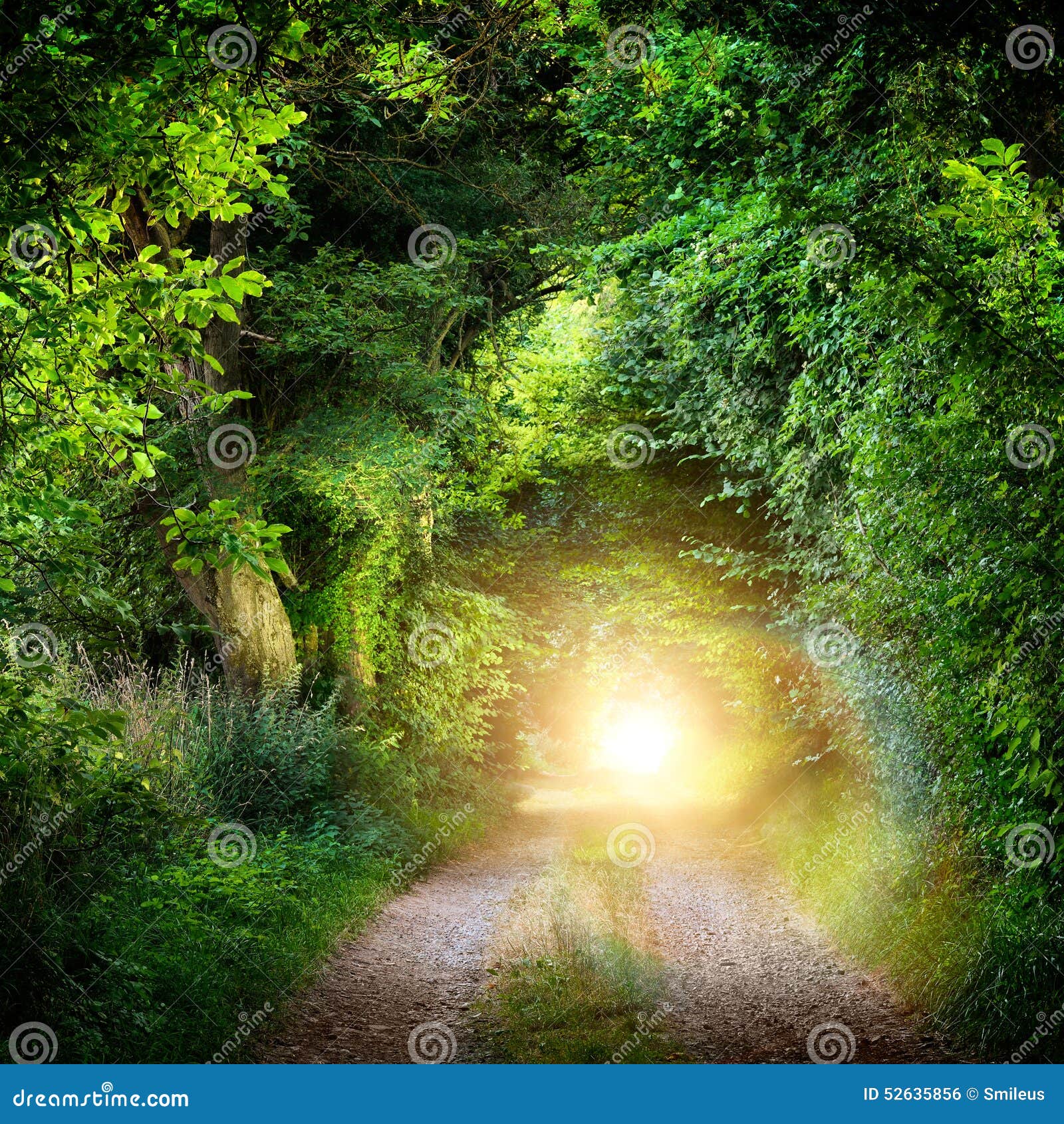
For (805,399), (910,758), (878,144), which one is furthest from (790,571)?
(878,144)

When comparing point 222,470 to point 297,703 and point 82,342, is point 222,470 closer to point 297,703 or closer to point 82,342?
point 297,703

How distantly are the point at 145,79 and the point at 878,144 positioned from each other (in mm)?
5245

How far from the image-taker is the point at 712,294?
10289mm

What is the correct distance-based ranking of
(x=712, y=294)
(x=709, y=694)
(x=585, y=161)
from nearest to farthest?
(x=712, y=294) < (x=585, y=161) < (x=709, y=694)

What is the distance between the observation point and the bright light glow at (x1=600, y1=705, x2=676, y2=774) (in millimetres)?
34250
